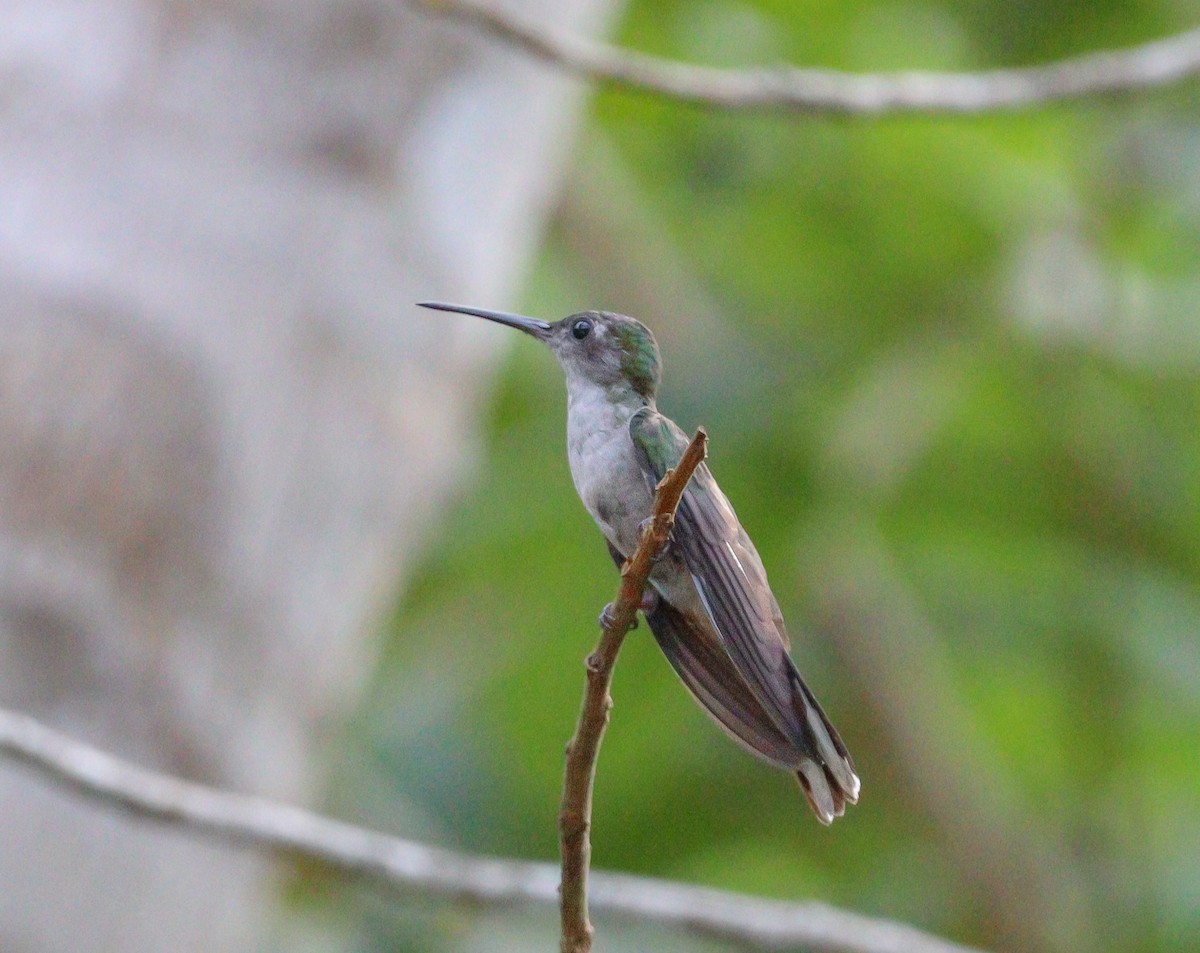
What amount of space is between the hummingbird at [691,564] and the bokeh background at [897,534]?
3.11m

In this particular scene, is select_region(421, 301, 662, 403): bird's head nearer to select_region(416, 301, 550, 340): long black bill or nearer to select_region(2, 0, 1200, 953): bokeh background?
select_region(416, 301, 550, 340): long black bill

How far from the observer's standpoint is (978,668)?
653 cm

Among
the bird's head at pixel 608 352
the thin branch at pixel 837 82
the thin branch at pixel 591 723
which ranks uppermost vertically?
the thin branch at pixel 837 82

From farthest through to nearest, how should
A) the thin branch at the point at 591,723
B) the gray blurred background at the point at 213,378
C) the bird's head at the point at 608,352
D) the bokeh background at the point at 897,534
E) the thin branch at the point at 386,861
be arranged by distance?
the bokeh background at the point at 897,534, the gray blurred background at the point at 213,378, the thin branch at the point at 386,861, the bird's head at the point at 608,352, the thin branch at the point at 591,723

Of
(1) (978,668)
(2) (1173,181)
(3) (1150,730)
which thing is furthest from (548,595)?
(2) (1173,181)

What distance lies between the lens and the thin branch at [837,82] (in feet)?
12.3

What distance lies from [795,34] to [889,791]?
3.02m

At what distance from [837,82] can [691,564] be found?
2.71m

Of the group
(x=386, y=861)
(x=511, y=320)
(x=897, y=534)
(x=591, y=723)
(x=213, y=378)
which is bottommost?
(x=386, y=861)

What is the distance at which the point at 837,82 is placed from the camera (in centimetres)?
414

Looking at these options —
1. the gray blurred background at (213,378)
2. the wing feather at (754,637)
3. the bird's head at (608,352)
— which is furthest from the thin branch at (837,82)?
the wing feather at (754,637)

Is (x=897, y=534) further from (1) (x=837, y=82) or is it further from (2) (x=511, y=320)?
(2) (x=511, y=320)

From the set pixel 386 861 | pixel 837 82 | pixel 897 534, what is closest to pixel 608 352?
pixel 386 861

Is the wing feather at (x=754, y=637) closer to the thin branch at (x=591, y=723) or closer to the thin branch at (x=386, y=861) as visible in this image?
the thin branch at (x=591, y=723)
